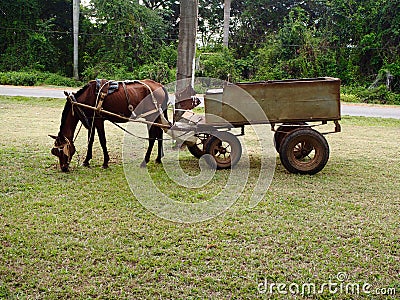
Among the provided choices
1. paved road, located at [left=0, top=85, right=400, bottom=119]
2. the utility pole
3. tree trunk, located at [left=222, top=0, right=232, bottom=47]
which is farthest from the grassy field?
tree trunk, located at [left=222, top=0, right=232, bottom=47]

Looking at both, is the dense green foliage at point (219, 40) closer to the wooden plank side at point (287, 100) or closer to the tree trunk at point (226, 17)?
the tree trunk at point (226, 17)

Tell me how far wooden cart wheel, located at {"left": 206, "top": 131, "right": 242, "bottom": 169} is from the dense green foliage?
11.0 m

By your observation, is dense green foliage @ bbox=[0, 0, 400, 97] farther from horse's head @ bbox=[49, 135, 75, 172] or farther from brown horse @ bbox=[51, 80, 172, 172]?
horse's head @ bbox=[49, 135, 75, 172]

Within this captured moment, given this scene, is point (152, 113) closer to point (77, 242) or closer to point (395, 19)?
point (77, 242)

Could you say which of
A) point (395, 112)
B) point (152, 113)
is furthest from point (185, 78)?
point (395, 112)

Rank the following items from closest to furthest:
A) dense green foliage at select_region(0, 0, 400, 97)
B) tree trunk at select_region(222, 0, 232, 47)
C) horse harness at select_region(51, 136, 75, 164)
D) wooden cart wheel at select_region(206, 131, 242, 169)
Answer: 1. horse harness at select_region(51, 136, 75, 164)
2. wooden cart wheel at select_region(206, 131, 242, 169)
3. dense green foliage at select_region(0, 0, 400, 97)
4. tree trunk at select_region(222, 0, 232, 47)

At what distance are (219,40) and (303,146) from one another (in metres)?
19.0

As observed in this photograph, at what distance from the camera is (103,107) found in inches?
259

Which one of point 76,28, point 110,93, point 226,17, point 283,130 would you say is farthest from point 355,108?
point 76,28

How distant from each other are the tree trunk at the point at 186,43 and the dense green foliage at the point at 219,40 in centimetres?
917

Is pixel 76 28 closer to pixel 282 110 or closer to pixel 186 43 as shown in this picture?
pixel 186 43

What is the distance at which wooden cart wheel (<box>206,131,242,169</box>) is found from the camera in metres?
6.61

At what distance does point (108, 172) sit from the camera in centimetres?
666

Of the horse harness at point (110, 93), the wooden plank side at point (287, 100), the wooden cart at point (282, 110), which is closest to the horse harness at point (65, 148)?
the horse harness at point (110, 93)
